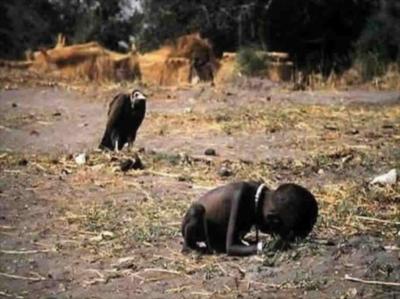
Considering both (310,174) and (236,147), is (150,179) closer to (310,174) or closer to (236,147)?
(310,174)

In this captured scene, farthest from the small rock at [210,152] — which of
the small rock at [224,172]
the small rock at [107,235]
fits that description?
the small rock at [107,235]

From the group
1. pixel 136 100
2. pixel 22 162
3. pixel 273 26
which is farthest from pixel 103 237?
pixel 273 26

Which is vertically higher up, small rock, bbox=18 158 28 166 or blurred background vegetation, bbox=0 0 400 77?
blurred background vegetation, bbox=0 0 400 77

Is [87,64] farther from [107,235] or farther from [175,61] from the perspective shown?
[107,235]

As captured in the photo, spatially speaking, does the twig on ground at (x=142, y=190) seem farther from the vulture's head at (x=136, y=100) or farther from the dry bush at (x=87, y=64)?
the dry bush at (x=87, y=64)

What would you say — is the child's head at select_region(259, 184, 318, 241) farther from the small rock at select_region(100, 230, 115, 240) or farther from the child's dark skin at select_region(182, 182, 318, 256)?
the small rock at select_region(100, 230, 115, 240)

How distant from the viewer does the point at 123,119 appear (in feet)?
32.1

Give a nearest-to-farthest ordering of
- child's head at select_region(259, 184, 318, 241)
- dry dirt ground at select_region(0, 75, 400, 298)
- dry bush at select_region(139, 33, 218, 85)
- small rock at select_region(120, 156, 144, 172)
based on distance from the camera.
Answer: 1. dry dirt ground at select_region(0, 75, 400, 298)
2. child's head at select_region(259, 184, 318, 241)
3. small rock at select_region(120, 156, 144, 172)
4. dry bush at select_region(139, 33, 218, 85)

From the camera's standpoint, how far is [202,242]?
5816mm

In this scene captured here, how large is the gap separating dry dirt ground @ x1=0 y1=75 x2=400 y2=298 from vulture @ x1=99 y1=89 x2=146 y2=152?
0.24 meters

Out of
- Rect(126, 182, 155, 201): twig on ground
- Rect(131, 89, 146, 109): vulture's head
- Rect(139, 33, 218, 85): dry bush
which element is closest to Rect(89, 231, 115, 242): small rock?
Rect(126, 182, 155, 201): twig on ground

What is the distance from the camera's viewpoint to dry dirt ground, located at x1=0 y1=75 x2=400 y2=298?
5.21m

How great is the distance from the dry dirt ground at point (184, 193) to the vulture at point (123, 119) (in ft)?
0.79

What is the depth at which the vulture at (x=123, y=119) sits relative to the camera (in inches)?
386
